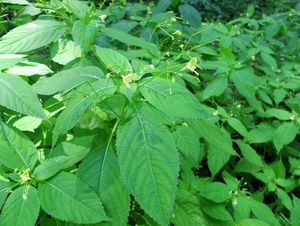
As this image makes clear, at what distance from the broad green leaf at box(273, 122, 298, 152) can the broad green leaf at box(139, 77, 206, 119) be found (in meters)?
1.33

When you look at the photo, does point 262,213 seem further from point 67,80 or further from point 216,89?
point 67,80

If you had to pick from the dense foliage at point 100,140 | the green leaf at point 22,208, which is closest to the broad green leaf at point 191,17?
the dense foliage at point 100,140

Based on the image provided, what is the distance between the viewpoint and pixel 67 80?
1.35 metres

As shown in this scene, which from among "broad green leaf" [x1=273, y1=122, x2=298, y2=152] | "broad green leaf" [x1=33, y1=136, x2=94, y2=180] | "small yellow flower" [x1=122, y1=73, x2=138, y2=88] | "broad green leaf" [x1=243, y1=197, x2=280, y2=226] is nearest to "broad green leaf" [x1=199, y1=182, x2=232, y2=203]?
"broad green leaf" [x1=243, y1=197, x2=280, y2=226]

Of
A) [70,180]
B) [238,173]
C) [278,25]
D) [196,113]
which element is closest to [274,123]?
[238,173]

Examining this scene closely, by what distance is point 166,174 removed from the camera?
1.14 metres

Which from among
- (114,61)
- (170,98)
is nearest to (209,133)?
(170,98)

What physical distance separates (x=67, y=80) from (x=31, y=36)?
40 cm

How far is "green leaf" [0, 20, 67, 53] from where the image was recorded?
156 centimetres

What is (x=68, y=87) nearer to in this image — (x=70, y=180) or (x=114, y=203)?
(x=70, y=180)

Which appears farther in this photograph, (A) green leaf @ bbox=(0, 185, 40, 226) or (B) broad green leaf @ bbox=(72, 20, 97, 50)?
(B) broad green leaf @ bbox=(72, 20, 97, 50)

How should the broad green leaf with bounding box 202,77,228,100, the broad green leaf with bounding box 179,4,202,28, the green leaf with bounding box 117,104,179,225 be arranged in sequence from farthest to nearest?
the broad green leaf with bounding box 179,4,202,28 → the broad green leaf with bounding box 202,77,228,100 → the green leaf with bounding box 117,104,179,225

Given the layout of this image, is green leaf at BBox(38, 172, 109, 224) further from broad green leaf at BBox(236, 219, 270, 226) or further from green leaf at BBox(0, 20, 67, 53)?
broad green leaf at BBox(236, 219, 270, 226)

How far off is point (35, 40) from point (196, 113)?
0.82 metres
